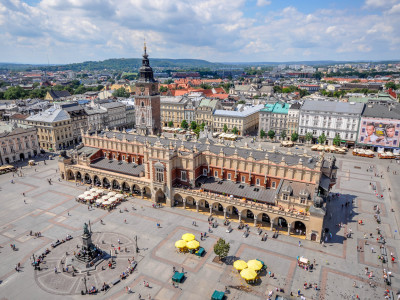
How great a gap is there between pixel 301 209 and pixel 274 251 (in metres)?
13.3

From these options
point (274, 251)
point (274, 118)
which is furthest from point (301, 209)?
point (274, 118)

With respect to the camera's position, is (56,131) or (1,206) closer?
(1,206)

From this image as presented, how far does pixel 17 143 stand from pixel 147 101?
57.8 metres

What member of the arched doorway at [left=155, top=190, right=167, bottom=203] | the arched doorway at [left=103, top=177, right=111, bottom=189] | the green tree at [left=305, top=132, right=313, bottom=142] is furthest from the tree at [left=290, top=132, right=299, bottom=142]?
the arched doorway at [left=103, top=177, right=111, bottom=189]

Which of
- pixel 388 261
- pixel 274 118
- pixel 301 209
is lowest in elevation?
pixel 388 261

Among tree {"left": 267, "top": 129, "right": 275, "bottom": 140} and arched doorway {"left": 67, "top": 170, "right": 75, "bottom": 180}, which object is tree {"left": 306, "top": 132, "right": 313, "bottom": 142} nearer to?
tree {"left": 267, "top": 129, "right": 275, "bottom": 140}

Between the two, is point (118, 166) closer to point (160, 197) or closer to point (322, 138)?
point (160, 197)

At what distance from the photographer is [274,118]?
154 meters

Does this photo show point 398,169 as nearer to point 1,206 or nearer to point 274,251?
point 274,251

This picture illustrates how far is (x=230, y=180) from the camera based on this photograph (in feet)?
263

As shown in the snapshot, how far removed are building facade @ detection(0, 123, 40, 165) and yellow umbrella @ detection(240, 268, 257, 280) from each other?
356ft

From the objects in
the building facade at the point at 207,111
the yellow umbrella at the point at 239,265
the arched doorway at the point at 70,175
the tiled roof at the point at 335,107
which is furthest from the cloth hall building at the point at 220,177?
the building facade at the point at 207,111

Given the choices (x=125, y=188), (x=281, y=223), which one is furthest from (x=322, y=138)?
(x=125, y=188)

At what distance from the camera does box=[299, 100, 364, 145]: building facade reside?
13288 centimetres
